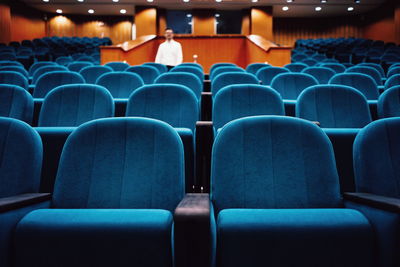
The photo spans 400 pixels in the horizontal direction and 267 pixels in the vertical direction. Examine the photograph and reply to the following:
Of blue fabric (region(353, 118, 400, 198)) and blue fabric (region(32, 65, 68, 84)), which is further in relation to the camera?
blue fabric (region(32, 65, 68, 84))

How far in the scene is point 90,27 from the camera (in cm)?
1320

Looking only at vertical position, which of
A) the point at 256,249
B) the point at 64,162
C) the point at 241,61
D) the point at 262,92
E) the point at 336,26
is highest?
the point at 336,26

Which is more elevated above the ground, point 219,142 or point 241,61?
point 241,61

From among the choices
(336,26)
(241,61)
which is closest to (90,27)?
(241,61)

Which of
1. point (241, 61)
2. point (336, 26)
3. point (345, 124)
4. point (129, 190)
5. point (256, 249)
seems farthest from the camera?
point (336, 26)

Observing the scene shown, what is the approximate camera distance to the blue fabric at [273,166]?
891mm

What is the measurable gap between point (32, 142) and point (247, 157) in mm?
608

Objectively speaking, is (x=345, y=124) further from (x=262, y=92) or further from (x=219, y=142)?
(x=219, y=142)

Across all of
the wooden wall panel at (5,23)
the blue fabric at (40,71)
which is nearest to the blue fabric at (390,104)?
the blue fabric at (40,71)

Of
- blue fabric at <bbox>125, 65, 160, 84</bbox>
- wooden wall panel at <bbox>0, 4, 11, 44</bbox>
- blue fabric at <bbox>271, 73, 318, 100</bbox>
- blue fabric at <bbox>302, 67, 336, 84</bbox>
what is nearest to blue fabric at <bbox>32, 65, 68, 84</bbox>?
blue fabric at <bbox>125, 65, 160, 84</bbox>

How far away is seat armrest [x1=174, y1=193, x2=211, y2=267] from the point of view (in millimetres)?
633

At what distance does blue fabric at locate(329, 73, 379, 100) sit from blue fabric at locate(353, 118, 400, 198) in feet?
5.42

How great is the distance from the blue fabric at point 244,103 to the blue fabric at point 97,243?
1068mm

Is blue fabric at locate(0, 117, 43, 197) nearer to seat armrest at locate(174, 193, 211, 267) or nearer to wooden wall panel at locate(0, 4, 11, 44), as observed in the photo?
seat armrest at locate(174, 193, 211, 267)
